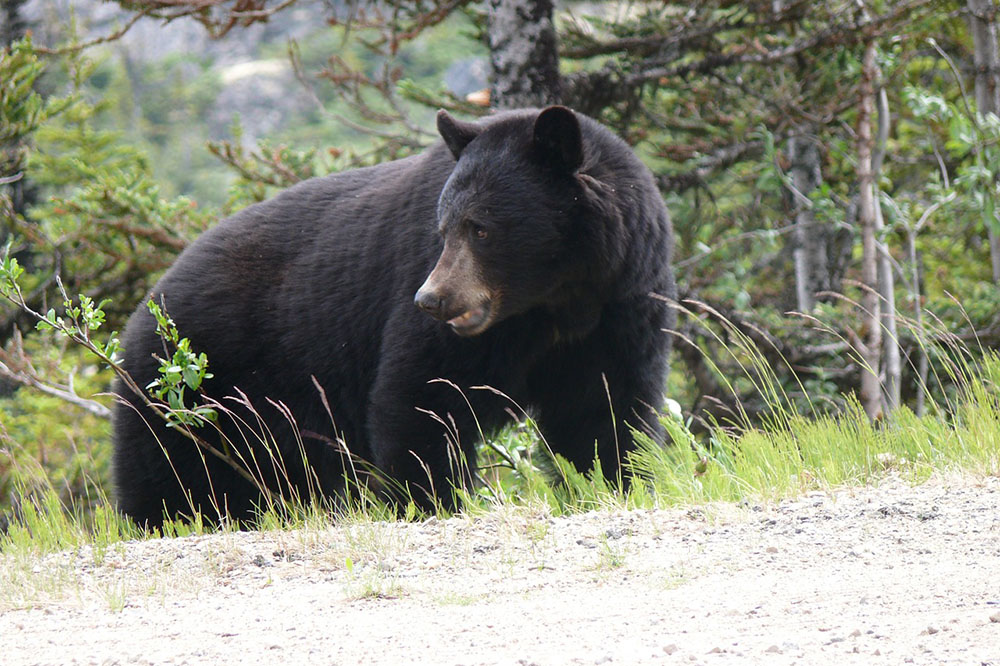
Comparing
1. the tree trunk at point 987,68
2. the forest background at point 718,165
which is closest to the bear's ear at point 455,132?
the forest background at point 718,165

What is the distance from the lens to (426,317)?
457 cm

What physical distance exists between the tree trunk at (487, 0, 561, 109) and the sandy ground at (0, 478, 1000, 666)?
3.97 m

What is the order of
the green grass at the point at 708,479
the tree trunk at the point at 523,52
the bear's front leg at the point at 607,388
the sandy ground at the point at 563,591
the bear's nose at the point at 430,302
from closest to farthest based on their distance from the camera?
1. the sandy ground at the point at 563,591
2. the green grass at the point at 708,479
3. the bear's nose at the point at 430,302
4. the bear's front leg at the point at 607,388
5. the tree trunk at the point at 523,52

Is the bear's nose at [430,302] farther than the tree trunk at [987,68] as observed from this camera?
No

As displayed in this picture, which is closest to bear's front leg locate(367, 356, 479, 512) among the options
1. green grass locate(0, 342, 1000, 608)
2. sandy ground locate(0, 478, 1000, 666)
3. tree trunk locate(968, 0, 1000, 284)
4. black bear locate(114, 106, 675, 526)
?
black bear locate(114, 106, 675, 526)

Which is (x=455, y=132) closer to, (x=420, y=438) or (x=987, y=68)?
(x=420, y=438)

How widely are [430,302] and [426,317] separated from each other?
0.42 meters

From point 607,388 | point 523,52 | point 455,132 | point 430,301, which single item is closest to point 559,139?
point 455,132

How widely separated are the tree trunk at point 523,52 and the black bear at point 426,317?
1942 mm

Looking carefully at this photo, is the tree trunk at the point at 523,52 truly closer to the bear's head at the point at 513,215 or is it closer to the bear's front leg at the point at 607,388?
the bear's head at the point at 513,215

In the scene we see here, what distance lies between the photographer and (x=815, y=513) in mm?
3383

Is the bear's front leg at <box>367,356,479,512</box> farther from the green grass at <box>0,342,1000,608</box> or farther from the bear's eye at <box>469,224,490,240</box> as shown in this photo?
the bear's eye at <box>469,224,490,240</box>

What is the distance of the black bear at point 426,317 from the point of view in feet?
14.6

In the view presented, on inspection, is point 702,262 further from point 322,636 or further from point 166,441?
point 322,636
